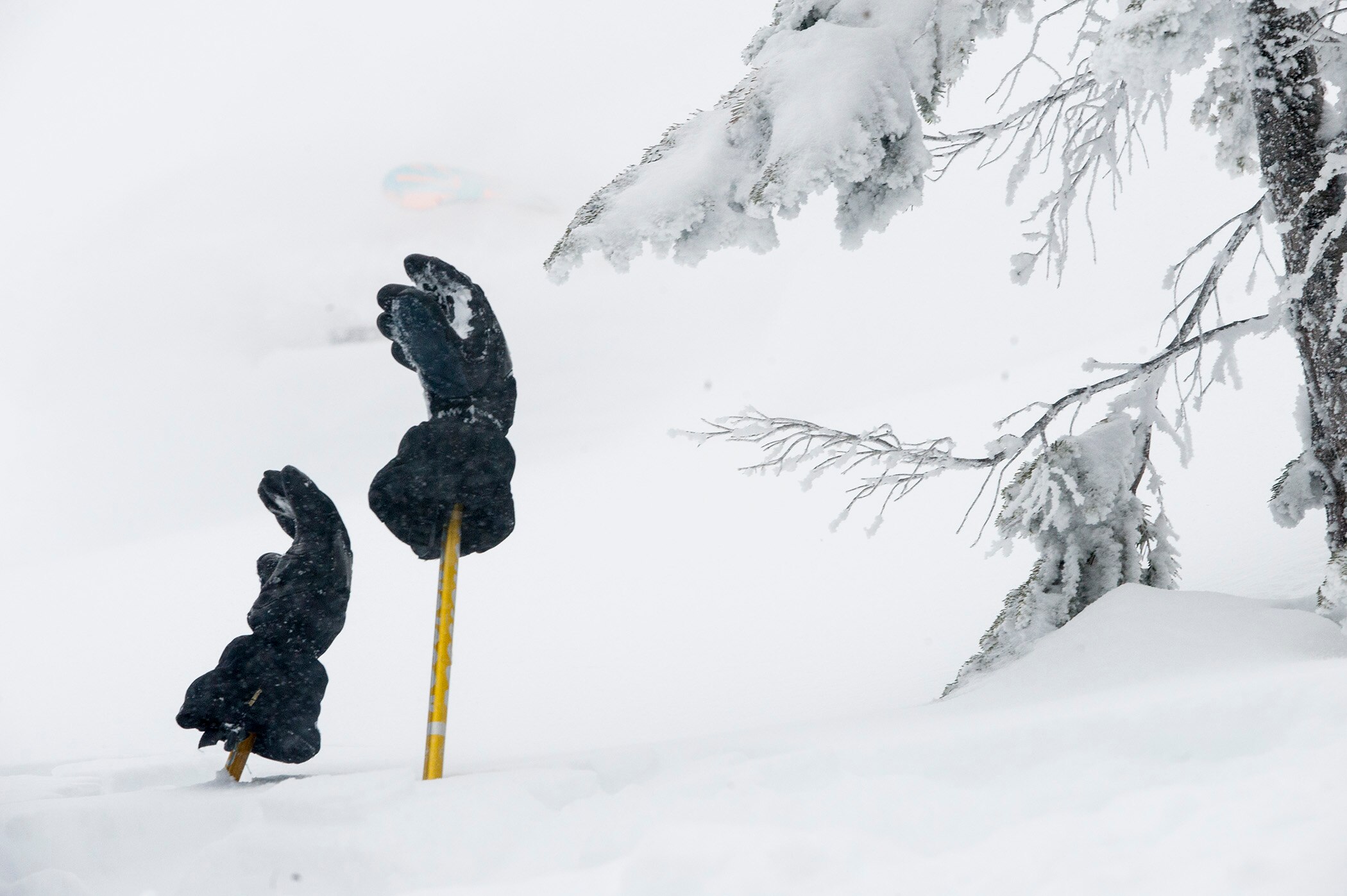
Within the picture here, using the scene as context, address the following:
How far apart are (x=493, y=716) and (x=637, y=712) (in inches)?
66.8

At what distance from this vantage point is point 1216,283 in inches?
185

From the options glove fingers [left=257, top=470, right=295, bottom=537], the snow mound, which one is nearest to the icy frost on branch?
glove fingers [left=257, top=470, right=295, bottom=537]

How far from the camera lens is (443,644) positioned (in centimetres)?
349

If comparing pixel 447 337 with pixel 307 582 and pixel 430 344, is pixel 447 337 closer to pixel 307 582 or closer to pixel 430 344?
pixel 430 344

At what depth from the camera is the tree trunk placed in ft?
11.7

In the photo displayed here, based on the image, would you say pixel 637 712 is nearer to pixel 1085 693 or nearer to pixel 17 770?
pixel 17 770

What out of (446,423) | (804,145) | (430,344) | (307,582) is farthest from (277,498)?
(804,145)

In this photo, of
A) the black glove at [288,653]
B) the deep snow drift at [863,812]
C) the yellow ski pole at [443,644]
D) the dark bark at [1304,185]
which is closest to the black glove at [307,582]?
the black glove at [288,653]

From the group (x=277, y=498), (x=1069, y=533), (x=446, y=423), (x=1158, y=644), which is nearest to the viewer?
(x=1158, y=644)

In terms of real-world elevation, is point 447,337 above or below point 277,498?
above

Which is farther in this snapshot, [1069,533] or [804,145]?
[1069,533]

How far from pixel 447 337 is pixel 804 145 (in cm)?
178

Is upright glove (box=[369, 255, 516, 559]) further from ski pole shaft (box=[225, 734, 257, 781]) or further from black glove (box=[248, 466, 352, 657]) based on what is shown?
ski pole shaft (box=[225, 734, 257, 781])

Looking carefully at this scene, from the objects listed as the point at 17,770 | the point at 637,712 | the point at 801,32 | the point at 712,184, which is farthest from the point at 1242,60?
the point at 17,770
